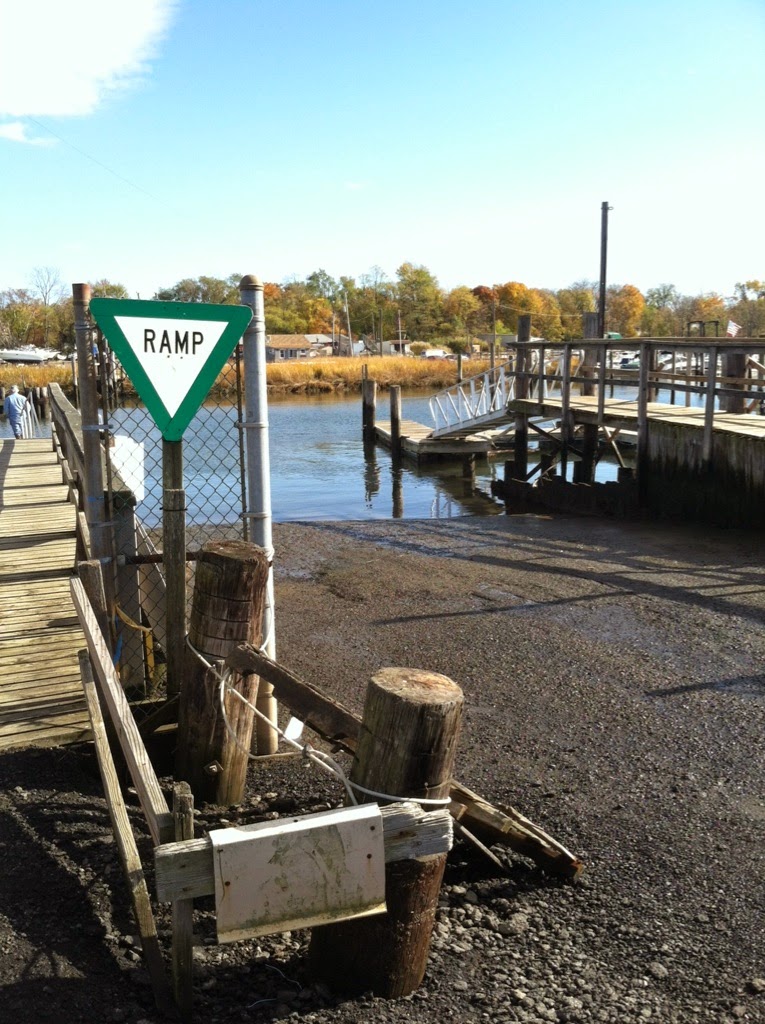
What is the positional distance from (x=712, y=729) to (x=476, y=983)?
2.74 m

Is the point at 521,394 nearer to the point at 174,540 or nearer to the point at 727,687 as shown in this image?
the point at 727,687

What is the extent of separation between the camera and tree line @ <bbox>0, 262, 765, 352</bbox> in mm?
108688

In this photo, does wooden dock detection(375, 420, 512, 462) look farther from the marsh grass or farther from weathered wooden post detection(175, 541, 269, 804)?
the marsh grass

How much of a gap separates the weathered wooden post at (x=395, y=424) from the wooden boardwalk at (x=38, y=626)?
1723 centimetres

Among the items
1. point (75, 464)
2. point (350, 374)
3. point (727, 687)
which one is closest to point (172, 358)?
point (727, 687)

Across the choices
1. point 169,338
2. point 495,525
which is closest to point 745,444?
point 495,525

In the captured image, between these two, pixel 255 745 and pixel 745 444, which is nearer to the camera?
pixel 255 745

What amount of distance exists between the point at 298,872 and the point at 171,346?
225 centimetres

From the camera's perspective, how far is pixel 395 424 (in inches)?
1130

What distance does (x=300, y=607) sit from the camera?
27.6 feet

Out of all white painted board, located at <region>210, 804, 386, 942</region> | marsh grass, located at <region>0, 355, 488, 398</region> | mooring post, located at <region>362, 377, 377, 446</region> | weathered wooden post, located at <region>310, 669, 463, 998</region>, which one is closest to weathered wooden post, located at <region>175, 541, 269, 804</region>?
weathered wooden post, located at <region>310, 669, 463, 998</region>

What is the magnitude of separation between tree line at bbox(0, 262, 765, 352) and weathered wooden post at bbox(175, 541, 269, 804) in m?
105

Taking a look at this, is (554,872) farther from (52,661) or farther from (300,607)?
(300,607)

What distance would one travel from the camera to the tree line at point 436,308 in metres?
109
